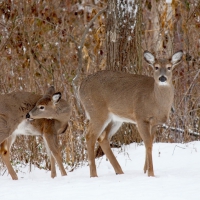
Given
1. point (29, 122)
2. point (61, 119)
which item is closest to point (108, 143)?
point (61, 119)

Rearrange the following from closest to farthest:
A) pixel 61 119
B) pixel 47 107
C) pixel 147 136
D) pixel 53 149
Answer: pixel 147 136 → pixel 53 149 → pixel 47 107 → pixel 61 119

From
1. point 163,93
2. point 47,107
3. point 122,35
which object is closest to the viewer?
point 163,93

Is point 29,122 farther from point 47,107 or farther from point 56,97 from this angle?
point 56,97

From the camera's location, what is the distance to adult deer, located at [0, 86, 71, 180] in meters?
8.88

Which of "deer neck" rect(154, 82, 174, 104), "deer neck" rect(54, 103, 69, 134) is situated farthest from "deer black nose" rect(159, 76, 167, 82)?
"deer neck" rect(54, 103, 69, 134)

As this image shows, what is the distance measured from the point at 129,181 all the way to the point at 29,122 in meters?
2.46

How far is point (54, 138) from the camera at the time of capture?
9.24 meters

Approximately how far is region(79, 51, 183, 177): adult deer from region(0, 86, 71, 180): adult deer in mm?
723

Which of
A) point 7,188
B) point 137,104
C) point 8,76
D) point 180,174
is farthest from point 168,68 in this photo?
point 8,76

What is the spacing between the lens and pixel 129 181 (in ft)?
24.3

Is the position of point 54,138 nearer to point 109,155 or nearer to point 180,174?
point 109,155

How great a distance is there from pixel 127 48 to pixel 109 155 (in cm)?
233

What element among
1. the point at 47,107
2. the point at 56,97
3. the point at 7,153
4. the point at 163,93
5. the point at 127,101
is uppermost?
the point at 163,93

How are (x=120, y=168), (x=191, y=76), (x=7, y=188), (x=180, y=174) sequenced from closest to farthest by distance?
(x=7, y=188) < (x=180, y=174) < (x=120, y=168) < (x=191, y=76)
